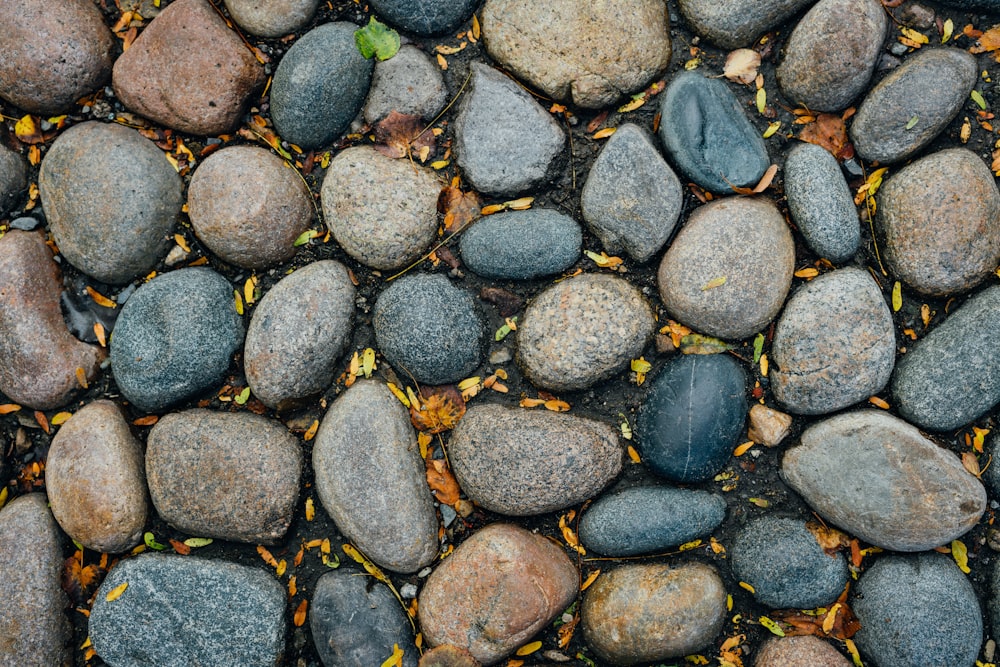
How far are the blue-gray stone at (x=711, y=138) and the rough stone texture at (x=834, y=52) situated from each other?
303 millimetres

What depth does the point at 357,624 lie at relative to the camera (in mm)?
3025

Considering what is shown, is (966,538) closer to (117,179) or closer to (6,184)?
(117,179)

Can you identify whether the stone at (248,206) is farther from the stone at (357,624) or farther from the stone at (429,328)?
the stone at (357,624)

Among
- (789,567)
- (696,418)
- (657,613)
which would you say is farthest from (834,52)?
(657,613)

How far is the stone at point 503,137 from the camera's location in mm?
3135

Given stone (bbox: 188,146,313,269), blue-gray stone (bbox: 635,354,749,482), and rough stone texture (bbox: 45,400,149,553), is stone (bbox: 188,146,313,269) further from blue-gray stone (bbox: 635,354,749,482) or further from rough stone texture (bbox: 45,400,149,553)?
blue-gray stone (bbox: 635,354,749,482)

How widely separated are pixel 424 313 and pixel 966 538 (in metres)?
2.54

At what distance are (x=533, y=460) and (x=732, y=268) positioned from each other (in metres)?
1.17

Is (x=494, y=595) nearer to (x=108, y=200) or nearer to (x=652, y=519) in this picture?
(x=652, y=519)

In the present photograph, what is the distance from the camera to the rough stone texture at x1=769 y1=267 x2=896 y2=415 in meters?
2.94

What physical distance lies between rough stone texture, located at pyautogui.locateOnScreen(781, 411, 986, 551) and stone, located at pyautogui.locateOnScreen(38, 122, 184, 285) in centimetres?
311

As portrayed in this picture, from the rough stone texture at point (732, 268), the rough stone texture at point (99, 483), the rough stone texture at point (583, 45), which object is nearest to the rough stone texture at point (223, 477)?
the rough stone texture at point (99, 483)

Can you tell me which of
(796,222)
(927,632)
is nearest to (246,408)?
(796,222)

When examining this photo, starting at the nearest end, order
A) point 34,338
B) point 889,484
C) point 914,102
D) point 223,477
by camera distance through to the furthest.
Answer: point 889,484 → point 914,102 → point 223,477 → point 34,338
